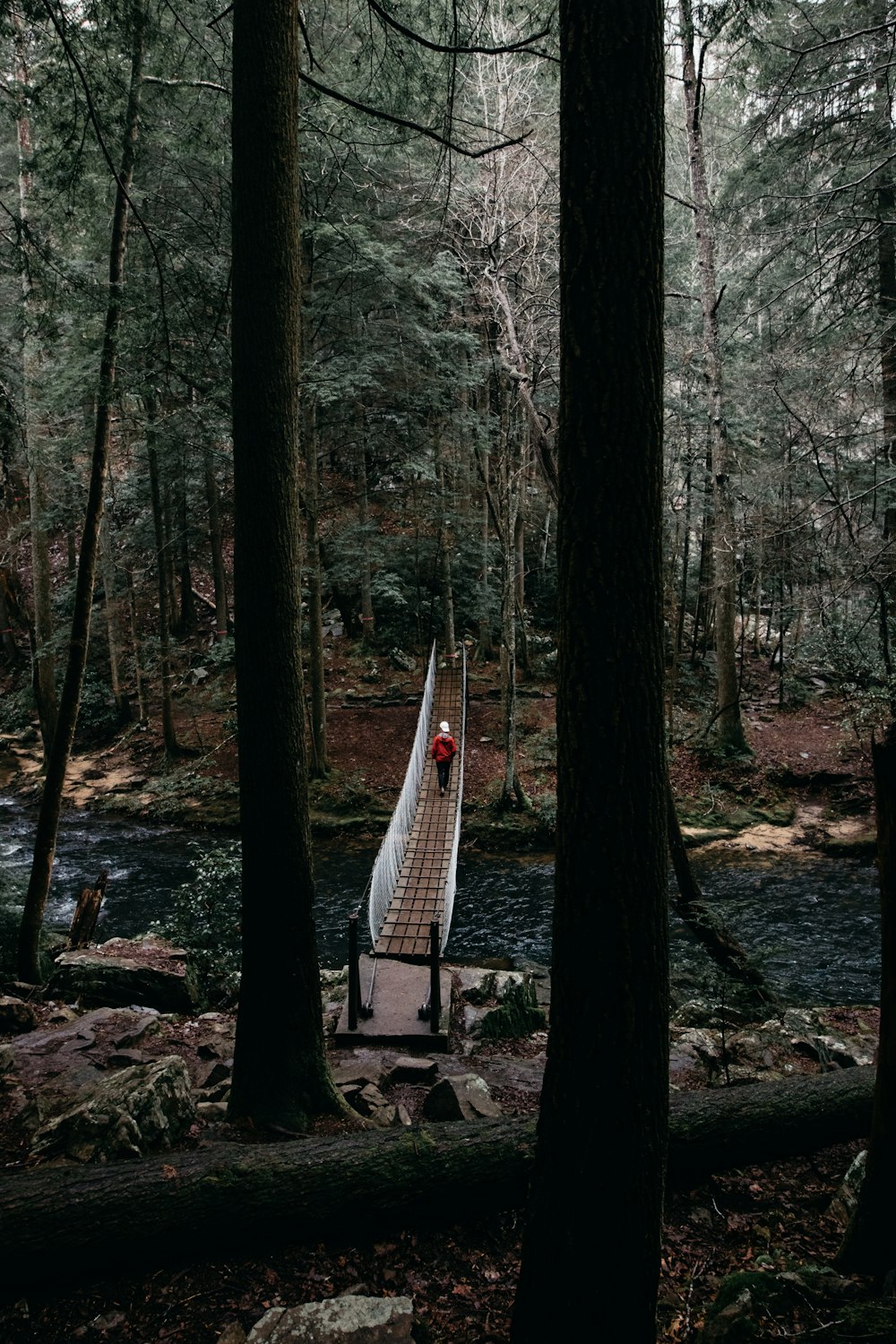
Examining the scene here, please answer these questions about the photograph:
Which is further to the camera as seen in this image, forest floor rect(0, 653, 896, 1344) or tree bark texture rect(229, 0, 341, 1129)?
tree bark texture rect(229, 0, 341, 1129)

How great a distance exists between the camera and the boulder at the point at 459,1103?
10.8 ft

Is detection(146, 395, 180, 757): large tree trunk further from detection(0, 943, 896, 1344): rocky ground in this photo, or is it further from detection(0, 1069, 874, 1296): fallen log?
detection(0, 1069, 874, 1296): fallen log

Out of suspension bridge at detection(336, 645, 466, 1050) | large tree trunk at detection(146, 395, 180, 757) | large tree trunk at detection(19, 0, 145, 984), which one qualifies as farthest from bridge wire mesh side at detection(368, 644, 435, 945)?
large tree trunk at detection(146, 395, 180, 757)

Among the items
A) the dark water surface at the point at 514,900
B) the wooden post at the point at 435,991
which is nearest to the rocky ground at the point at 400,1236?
the wooden post at the point at 435,991

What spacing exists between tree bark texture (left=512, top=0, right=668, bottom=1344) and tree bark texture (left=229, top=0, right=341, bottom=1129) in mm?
1548

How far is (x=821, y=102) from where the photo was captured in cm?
781

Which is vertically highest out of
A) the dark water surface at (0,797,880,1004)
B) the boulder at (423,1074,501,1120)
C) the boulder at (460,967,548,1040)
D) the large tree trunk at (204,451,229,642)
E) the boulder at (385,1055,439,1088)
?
the large tree trunk at (204,451,229,642)

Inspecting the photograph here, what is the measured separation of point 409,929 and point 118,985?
2.22m

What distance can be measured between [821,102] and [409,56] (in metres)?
6.07

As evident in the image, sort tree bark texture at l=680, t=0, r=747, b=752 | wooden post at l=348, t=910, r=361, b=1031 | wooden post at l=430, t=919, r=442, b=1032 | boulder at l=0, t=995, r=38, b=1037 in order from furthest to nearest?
1. tree bark texture at l=680, t=0, r=747, b=752
2. wooden post at l=430, t=919, r=442, b=1032
3. wooden post at l=348, t=910, r=361, b=1031
4. boulder at l=0, t=995, r=38, b=1037

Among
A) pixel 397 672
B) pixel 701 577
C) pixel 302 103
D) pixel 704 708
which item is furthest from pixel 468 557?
pixel 302 103

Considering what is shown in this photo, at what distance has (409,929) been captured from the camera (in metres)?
6.11

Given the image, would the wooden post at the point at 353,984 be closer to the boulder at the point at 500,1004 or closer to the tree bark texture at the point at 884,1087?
the boulder at the point at 500,1004

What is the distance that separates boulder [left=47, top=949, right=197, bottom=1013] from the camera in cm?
510
